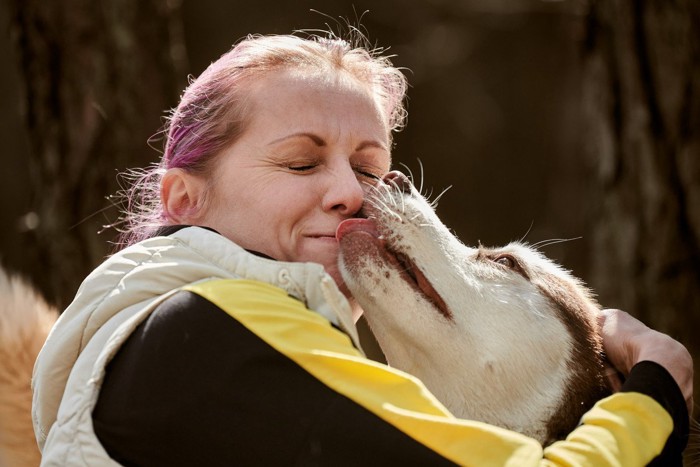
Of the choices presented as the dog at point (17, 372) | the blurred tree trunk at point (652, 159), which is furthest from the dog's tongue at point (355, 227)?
the blurred tree trunk at point (652, 159)

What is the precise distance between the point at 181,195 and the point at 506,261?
3.18ft

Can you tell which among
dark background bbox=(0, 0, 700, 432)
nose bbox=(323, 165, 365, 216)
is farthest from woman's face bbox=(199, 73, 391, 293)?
dark background bbox=(0, 0, 700, 432)

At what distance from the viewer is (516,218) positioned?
413 inches

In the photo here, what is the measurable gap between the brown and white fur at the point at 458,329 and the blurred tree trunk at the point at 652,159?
177 cm

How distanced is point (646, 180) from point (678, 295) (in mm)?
518

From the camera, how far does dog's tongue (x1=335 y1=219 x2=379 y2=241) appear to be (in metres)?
2.60

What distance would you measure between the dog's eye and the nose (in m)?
0.59

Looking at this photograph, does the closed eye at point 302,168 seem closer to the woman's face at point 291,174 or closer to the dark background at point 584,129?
the woman's face at point 291,174

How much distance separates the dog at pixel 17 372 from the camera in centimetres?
280

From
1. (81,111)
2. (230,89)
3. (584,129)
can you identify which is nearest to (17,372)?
(230,89)

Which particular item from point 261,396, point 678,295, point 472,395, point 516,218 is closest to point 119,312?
point 261,396

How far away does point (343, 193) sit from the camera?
254 centimetres

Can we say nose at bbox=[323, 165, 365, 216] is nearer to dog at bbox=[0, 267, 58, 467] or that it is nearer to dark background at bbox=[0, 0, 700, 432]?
dog at bbox=[0, 267, 58, 467]

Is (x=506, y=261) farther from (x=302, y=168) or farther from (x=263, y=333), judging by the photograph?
(x=263, y=333)
